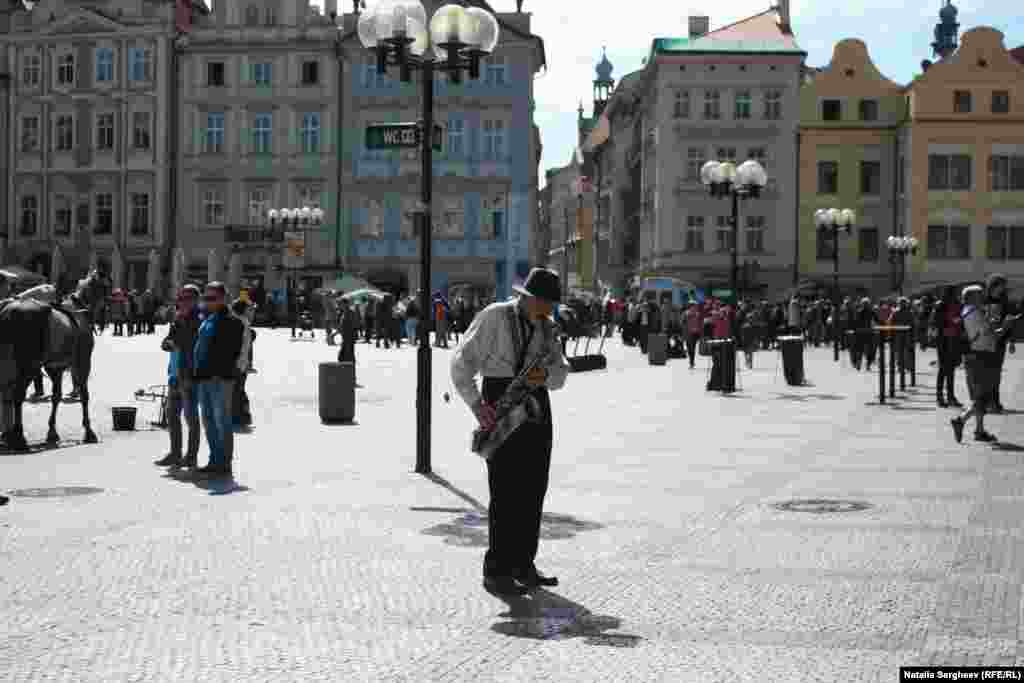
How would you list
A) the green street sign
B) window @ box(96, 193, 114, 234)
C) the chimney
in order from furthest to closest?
1. the chimney
2. window @ box(96, 193, 114, 234)
3. the green street sign

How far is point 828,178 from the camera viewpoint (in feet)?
241

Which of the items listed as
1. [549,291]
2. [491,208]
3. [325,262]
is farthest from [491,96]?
[549,291]

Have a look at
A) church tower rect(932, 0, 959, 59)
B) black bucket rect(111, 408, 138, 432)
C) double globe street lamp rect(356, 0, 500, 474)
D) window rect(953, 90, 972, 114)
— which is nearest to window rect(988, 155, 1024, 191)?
window rect(953, 90, 972, 114)

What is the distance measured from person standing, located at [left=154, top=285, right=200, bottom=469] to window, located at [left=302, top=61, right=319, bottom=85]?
55.6 m

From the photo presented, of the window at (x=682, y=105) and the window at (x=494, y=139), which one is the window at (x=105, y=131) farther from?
the window at (x=682, y=105)

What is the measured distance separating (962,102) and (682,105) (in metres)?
12.7

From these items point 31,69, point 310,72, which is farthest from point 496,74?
point 31,69

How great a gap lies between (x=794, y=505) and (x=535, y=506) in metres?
3.78

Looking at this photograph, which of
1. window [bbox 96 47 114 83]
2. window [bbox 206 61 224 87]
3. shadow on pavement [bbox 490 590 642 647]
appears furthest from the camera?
window [bbox 96 47 114 83]

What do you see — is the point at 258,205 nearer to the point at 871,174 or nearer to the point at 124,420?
the point at 871,174

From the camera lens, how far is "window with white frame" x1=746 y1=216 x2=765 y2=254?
240ft

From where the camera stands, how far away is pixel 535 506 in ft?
27.7

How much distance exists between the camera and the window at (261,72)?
6894 cm

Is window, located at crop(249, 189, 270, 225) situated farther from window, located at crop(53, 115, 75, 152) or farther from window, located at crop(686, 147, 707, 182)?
window, located at crop(686, 147, 707, 182)
